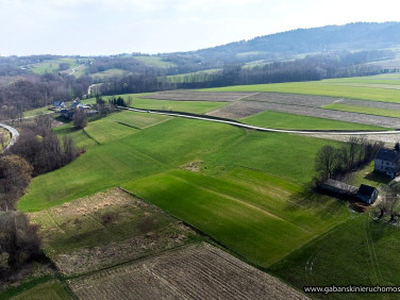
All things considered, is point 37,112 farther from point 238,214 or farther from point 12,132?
point 238,214

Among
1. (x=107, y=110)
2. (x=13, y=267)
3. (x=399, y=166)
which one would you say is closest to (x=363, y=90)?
(x=399, y=166)

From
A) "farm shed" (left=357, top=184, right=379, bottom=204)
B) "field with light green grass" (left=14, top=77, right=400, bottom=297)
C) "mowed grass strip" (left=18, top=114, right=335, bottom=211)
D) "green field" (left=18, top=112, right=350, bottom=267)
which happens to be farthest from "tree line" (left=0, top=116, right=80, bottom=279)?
"farm shed" (left=357, top=184, right=379, bottom=204)

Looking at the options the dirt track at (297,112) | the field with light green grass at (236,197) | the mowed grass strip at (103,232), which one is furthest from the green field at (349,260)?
the dirt track at (297,112)

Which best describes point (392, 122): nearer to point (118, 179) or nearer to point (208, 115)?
point (208, 115)

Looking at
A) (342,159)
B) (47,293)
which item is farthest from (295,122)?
(47,293)

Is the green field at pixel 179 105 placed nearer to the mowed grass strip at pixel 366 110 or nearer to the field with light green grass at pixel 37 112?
the field with light green grass at pixel 37 112
